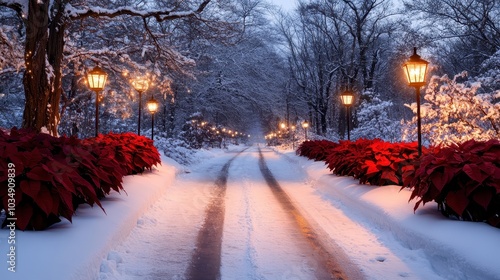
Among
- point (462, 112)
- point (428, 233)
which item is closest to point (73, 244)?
point (428, 233)

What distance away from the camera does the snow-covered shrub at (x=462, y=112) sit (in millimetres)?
10203

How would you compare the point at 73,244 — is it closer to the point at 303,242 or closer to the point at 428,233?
the point at 303,242

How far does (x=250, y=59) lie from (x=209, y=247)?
2754cm

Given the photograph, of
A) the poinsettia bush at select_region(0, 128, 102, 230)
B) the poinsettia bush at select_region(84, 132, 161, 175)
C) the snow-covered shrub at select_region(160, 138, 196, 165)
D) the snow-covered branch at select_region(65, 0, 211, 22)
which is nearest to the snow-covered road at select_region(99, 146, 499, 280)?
the poinsettia bush at select_region(0, 128, 102, 230)

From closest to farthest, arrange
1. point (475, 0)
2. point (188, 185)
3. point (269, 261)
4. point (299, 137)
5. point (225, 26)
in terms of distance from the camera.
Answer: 1. point (269, 261)
2. point (188, 185)
3. point (225, 26)
4. point (475, 0)
5. point (299, 137)

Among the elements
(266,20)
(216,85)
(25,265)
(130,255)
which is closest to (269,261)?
(130,255)

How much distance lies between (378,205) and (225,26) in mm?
8571

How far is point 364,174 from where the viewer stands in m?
8.64

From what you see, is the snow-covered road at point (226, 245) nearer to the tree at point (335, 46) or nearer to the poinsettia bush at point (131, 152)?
the poinsettia bush at point (131, 152)

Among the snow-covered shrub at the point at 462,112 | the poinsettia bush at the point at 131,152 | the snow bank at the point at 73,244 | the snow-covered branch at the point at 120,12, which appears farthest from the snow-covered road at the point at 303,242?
the snow-covered branch at the point at 120,12

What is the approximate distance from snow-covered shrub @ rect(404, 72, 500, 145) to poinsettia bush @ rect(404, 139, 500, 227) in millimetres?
5389

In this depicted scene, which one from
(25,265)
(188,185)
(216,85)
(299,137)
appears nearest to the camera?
(25,265)

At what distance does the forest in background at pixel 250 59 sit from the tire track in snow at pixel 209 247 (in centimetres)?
577

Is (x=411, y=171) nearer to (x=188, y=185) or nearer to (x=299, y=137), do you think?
(x=188, y=185)
